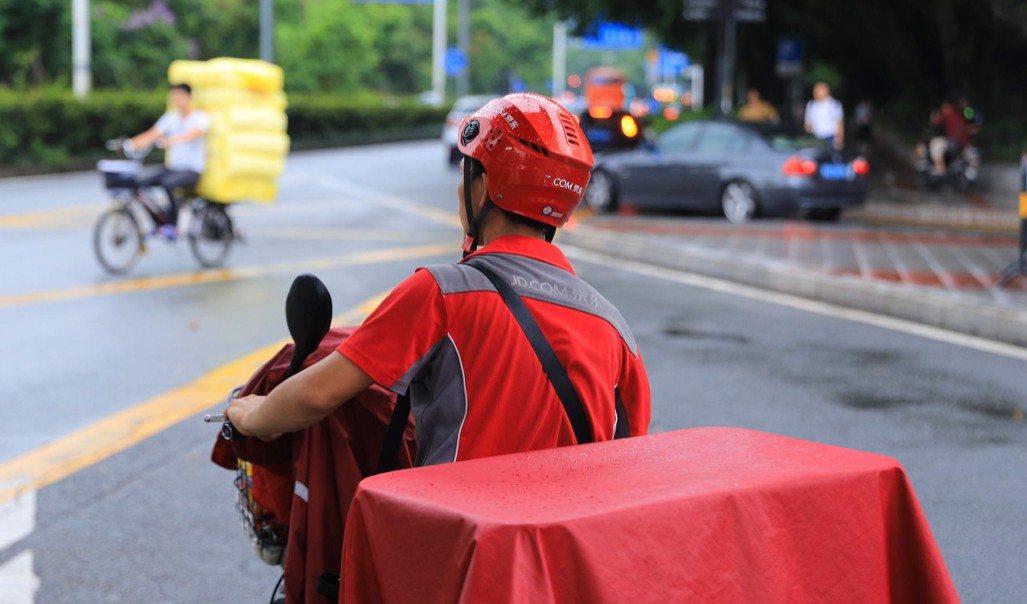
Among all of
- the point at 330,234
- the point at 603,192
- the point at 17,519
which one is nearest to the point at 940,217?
the point at 603,192

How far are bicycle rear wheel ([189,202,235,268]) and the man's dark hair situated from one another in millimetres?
9949

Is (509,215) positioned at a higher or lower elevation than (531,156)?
lower

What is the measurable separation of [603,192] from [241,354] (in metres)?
11.3

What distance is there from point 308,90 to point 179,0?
60.9 ft

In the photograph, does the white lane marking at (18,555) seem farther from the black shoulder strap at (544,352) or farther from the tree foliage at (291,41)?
the tree foliage at (291,41)

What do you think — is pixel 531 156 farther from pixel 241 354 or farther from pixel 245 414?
pixel 241 354

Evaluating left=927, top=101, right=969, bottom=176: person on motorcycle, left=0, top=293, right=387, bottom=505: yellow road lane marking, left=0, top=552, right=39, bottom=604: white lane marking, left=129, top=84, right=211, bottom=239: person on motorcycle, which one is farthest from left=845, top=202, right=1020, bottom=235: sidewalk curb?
left=0, top=552, right=39, bottom=604: white lane marking

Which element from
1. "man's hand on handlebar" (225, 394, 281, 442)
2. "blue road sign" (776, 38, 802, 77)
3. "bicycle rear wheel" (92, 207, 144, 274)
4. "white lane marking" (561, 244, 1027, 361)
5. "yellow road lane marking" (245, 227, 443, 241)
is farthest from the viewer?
"blue road sign" (776, 38, 802, 77)

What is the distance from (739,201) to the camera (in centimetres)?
1739

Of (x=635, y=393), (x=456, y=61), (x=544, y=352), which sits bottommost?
(x=635, y=393)

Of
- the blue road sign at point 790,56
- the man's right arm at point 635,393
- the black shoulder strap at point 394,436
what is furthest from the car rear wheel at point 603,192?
the black shoulder strap at point 394,436

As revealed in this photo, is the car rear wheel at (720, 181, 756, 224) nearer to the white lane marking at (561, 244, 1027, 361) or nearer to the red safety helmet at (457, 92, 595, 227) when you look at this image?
the white lane marking at (561, 244, 1027, 361)

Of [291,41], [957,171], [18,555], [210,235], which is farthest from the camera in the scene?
[291,41]

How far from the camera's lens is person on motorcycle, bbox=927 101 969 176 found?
21.7 m
